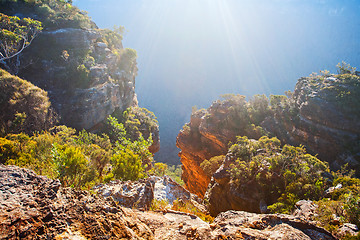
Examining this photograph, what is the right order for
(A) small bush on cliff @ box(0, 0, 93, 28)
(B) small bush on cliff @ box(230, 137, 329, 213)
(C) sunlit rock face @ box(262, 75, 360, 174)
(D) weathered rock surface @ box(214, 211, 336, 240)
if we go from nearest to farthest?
1. (D) weathered rock surface @ box(214, 211, 336, 240)
2. (B) small bush on cliff @ box(230, 137, 329, 213)
3. (C) sunlit rock face @ box(262, 75, 360, 174)
4. (A) small bush on cliff @ box(0, 0, 93, 28)

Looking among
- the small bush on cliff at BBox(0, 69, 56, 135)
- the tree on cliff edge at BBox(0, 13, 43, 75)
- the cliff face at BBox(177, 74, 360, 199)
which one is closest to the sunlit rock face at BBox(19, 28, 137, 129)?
Result: the tree on cliff edge at BBox(0, 13, 43, 75)

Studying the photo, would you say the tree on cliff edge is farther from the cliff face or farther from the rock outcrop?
A: the rock outcrop

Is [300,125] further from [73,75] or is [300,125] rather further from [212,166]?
[73,75]

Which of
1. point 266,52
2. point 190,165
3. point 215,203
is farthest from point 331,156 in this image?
point 266,52

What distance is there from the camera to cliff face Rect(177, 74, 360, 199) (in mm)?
24703

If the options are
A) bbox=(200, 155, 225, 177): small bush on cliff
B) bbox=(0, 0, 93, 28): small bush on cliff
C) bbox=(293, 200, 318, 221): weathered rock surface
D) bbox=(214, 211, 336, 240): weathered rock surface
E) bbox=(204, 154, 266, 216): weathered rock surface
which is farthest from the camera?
bbox=(0, 0, 93, 28): small bush on cliff

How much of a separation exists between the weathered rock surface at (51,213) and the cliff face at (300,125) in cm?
2406

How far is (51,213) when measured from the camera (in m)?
3.59

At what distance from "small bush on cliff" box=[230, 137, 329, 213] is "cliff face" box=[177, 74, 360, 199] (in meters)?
10.9

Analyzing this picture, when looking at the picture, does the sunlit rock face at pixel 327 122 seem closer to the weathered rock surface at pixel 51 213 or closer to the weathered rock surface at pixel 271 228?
the weathered rock surface at pixel 271 228

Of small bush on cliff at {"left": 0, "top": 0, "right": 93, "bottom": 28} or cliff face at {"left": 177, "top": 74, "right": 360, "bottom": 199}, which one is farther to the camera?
small bush on cliff at {"left": 0, "top": 0, "right": 93, "bottom": 28}

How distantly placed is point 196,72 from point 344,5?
145 m

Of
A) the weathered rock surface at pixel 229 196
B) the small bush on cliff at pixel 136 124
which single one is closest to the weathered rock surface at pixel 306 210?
the weathered rock surface at pixel 229 196

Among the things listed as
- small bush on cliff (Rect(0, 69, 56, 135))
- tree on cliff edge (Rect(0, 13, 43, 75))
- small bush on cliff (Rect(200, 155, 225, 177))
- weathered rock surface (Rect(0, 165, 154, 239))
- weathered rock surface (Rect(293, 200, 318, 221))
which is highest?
tree on cliff edge (Rect(0, 13, 43, 75))
